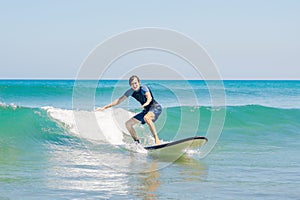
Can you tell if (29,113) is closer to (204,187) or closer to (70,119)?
(70,119)

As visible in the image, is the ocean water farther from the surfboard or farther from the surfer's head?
the surfer's head

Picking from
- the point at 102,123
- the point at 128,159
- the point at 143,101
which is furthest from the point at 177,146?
the point at 102,123

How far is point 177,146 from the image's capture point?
12969 millimetres

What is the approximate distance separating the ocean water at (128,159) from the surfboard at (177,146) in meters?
0.21

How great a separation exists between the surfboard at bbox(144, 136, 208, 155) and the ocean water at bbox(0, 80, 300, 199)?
21 centimetres

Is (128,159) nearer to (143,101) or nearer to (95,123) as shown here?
(143,101)

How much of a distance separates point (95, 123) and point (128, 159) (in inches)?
233

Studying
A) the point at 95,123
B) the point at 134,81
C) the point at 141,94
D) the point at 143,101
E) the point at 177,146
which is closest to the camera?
the point at 134,81

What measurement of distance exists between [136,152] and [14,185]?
463 cm

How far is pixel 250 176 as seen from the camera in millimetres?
10211

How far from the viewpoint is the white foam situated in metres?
16.0


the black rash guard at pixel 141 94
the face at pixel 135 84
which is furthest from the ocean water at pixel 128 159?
the face at pixel 135 84

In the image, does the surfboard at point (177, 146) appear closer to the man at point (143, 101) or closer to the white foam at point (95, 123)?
the man at point (143, 101)

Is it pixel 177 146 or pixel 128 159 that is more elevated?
pixel 177 146
